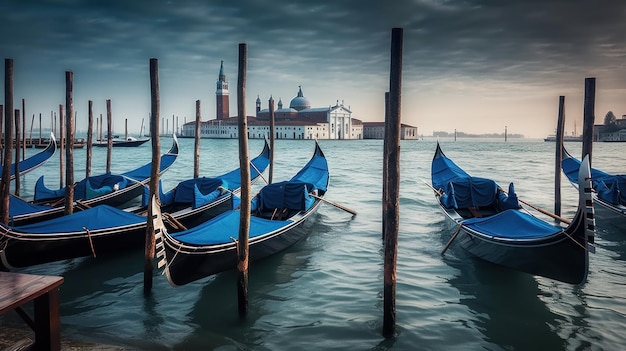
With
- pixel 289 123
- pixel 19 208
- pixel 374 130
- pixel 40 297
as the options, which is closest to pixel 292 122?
pixel 289 123

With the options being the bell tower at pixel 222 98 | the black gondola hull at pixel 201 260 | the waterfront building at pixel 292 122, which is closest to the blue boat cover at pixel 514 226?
the black gondola hull at pixel 201 260

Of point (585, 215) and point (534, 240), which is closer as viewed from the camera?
point (585, 215)

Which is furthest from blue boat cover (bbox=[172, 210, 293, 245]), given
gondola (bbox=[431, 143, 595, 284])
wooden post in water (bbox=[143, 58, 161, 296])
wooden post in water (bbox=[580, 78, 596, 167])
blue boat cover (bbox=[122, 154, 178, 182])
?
wooden post in water (bbox=[580, 78, 596, 167])

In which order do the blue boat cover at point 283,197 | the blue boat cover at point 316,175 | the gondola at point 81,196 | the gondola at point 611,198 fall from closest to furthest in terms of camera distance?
the gondola at point 81,196
the blue boat cover at point 283,197
the gondola at point 611,198
the blue boat cover at point 316,175

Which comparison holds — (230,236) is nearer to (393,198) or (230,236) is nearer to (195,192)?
(393,198)

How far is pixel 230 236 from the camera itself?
3889mm

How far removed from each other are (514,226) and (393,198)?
5.29 ft

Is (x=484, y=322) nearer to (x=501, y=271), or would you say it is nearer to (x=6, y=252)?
(x=501, y=271)

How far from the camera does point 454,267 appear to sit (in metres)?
4.79

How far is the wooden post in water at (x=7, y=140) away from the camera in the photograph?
15.8 ft

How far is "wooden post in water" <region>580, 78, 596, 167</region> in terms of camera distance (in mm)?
6062

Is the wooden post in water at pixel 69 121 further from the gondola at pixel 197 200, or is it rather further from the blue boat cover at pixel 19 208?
the gondola at pixel 197 200

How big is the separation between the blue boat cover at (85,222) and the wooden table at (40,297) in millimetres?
2016

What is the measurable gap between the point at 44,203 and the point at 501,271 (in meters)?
6.43
